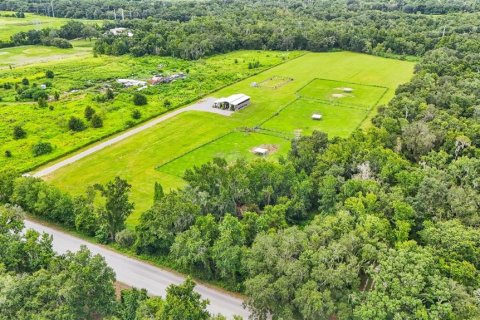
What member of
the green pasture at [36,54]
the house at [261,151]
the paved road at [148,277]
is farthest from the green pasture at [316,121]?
the green pasture at [36,54]

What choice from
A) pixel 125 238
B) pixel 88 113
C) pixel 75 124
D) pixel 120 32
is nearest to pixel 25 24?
pixel 120 32

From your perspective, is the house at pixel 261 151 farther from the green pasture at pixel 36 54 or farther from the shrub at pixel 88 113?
the green pasture at pixel 36 54

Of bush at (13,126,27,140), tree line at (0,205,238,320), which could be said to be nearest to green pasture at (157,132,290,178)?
tree line at (0,205,238,320)

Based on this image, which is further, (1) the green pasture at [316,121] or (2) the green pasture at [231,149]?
(1) the green pasture at [316,121]

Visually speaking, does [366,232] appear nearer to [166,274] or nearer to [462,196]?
[462,196]

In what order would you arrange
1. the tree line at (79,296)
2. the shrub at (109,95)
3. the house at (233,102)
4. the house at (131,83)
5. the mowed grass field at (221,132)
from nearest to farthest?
the tree line at (79,296)
the mowed grass field at (221,132)
the house at (233,102)
the shrub at (109,95)
the house at (131,83)

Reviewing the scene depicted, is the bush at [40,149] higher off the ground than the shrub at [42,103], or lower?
lower
